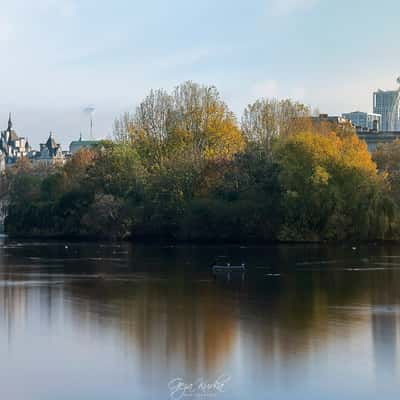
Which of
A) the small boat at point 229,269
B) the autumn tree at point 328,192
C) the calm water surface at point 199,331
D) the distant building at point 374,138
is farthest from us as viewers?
the distant building at point 374,138

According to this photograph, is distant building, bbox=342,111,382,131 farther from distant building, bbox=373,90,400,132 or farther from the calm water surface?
the calm water surface

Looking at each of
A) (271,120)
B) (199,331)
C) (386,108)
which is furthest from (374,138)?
(386,108)

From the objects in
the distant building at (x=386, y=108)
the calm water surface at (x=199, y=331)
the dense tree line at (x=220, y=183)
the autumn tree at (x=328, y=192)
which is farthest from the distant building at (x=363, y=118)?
the calm water surface at (x=199, y=331)

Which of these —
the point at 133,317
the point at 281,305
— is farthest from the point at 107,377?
the point at 281,305

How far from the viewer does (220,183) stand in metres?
63.1

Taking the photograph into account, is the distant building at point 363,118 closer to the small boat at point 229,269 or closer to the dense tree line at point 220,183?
the dense tree line at point 220,183

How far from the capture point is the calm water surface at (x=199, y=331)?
18.5 meters

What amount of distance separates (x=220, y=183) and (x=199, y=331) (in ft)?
128

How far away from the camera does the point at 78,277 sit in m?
37.6

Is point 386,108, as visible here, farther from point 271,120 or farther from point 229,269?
point 229,269

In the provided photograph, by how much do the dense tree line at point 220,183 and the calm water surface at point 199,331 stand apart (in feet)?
52.6

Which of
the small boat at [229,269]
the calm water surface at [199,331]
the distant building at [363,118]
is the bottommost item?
the calm water surface at [199,331]

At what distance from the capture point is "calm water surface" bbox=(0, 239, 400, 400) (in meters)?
18.5

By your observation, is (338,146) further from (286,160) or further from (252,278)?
(252,278)
